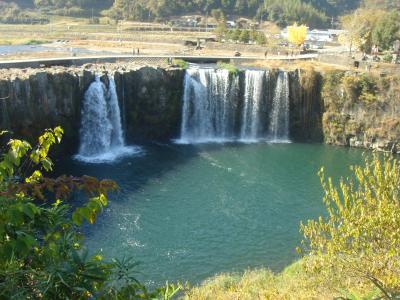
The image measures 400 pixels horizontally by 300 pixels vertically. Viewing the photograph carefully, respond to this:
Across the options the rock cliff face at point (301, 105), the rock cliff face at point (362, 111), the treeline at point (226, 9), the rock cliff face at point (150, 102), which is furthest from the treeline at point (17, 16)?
the rock cliff face at point (362, 111)

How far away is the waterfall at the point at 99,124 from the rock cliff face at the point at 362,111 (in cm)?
1679

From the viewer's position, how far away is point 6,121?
29969 millimetres

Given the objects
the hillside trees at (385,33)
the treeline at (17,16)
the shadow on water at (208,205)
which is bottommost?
the shadow on water at (208,205)

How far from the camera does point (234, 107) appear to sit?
4278 cm

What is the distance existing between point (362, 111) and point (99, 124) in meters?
21.3

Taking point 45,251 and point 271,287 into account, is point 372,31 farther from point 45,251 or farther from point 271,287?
point 45,251

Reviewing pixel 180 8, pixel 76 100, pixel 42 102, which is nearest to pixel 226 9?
pixel 180 8

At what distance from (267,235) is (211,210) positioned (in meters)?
3.84

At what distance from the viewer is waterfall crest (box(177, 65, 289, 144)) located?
42.2 metres

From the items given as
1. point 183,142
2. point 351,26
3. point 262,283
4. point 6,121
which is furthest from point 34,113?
point 351,26

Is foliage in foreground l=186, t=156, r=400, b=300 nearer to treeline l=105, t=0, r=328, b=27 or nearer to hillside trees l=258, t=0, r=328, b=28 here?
treeline l=105, t=0, r=328, b=27

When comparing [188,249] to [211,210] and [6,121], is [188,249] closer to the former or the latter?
[211,210]

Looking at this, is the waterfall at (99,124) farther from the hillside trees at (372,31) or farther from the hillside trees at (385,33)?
the hillside trees at (385,33)

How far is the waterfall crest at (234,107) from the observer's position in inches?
1660
